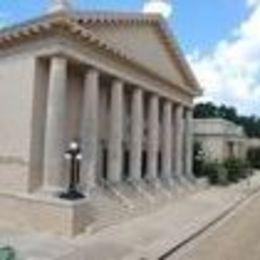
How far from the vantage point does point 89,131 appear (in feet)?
79.4

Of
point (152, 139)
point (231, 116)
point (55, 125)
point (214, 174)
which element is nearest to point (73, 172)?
point (55, 125)

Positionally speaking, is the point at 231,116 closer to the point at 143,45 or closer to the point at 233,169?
the point at 233,169

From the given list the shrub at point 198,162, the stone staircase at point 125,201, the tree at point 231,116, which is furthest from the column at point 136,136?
the tree at point 231,116

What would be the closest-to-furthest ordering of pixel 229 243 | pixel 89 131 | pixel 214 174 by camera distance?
1. pixel 229 243
2. pixel 89 131
3. pixel 214 174

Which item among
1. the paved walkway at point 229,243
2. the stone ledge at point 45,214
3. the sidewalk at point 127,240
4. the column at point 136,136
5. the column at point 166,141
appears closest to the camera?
the sidewalk at point 127,240

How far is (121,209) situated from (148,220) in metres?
1.42

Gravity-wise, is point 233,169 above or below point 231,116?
below

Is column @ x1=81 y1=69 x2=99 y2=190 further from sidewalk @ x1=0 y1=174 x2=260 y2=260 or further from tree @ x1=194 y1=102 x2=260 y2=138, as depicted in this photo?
tree @ x1=194 y1=102 x2=260 y2=138

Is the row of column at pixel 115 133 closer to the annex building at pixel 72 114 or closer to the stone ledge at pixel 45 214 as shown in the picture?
the annex building at pixel 72 114

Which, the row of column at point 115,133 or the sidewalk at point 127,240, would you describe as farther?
the row of column at point 115,133

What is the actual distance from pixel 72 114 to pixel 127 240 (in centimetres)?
891

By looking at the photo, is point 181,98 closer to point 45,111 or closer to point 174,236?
point 45,111

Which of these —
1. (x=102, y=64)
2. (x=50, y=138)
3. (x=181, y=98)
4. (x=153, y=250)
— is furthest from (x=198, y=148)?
(x=153, y=250)

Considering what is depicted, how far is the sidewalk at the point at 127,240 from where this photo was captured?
1602cm
